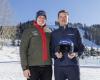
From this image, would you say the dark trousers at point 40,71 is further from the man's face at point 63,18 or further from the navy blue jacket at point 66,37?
the man's face at point 63,18

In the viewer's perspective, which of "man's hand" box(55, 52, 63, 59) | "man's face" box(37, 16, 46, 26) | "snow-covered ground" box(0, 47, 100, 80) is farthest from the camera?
"snow-covered ground" box(0, 47, 100, 80)

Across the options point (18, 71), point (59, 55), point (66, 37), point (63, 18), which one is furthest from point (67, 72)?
point (18, 71)

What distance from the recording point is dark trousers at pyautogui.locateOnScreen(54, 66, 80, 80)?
→ 267 inches

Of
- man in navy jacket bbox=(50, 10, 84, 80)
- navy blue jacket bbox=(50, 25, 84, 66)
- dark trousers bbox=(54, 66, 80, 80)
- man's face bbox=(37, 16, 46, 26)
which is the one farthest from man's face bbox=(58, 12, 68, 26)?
dark trousers bbox=(54, 66, 80, 80)

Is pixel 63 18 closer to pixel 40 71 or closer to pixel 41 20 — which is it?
pixel 41 20

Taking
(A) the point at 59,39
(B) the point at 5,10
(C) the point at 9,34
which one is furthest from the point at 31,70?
(C) the point at 9,34

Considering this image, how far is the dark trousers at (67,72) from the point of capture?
6.79 metres

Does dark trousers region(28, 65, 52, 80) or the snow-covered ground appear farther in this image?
the snow-covered ground

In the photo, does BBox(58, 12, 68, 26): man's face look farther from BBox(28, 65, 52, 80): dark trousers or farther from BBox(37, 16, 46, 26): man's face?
BBox(28, 65, 52, 80): dark trousers

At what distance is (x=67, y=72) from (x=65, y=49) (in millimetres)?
359

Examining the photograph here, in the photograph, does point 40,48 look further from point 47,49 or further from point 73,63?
point 73,63

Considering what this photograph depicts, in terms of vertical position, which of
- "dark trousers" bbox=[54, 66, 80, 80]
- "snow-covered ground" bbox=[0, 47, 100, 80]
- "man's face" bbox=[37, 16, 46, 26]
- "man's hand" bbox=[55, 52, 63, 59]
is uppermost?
"man's face" bbox=[37, 16, 46, 26]

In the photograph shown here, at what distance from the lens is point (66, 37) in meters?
6.85

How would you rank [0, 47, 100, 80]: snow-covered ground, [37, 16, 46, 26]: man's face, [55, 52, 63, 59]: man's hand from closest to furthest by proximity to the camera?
[55, 52, 63, 59]: man's hand, [37, 16, 46, 26]: man's face, [0, 47, 100, 80]: snow-covered ground
